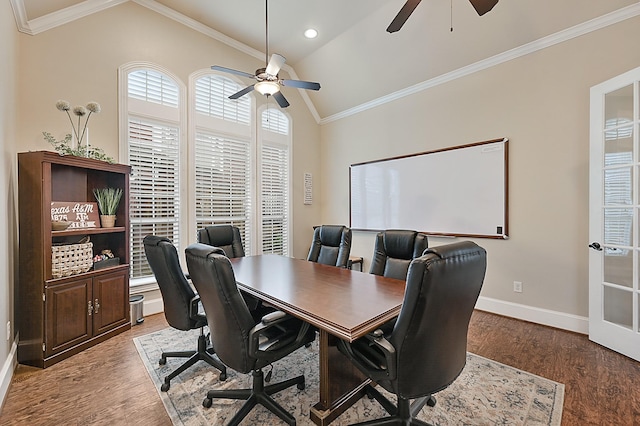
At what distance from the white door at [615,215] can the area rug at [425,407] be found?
3.68 feet

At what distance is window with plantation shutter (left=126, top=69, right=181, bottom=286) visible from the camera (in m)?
3.55

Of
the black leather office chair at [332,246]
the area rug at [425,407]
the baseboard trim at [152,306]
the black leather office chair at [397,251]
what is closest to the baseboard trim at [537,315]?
the area rug at [425,407]

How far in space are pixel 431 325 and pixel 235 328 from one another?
1007mm

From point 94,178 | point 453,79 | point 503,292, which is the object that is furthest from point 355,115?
point 94,178

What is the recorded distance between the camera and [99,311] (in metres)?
2.89

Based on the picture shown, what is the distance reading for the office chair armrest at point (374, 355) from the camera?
1.37 metres

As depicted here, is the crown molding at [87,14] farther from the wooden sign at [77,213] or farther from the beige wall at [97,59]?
the wooden sign at [77,213]

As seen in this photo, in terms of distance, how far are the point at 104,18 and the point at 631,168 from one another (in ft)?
18.3

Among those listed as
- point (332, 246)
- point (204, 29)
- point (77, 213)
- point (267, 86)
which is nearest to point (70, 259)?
point (77, 213)

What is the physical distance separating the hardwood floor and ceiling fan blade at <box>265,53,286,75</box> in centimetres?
278

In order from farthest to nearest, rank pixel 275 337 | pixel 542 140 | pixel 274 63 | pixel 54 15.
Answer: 1. pixel 542 140
2. pixel 54 15
3. pixel 274 63
4. pixel 275 337

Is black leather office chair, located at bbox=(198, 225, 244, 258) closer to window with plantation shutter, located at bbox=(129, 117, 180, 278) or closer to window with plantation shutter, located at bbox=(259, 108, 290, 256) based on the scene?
window with plantation shutter, located at bbox=(129, 117, 180, 278)

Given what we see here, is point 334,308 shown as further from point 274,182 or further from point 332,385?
point 274,182

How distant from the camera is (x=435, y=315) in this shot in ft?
4.26
